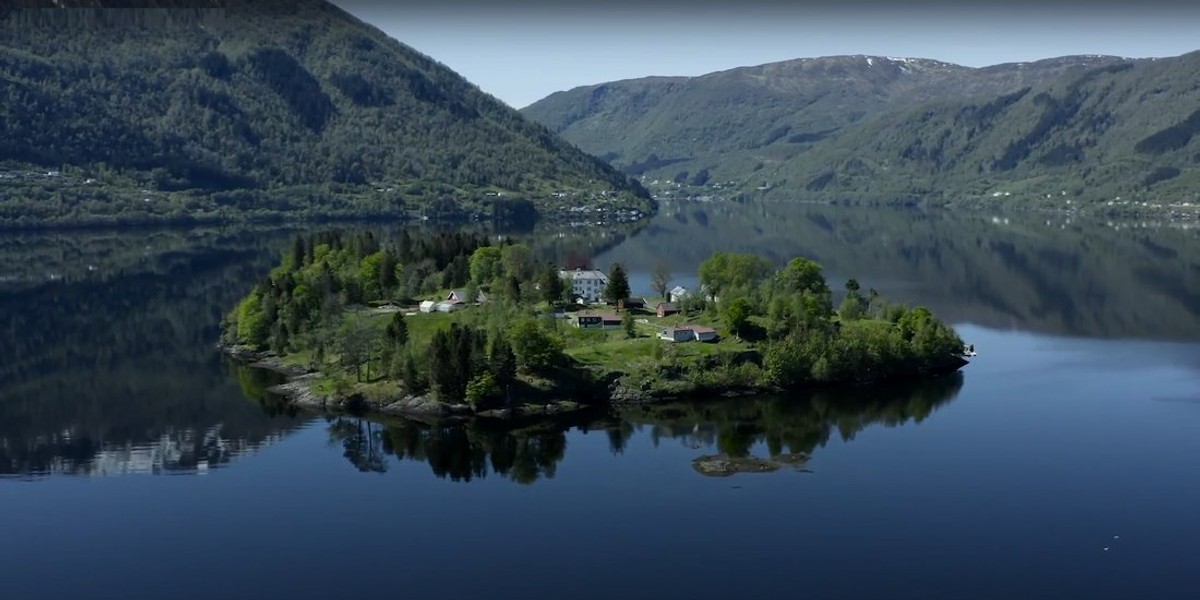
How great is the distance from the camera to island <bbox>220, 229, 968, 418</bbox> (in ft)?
162

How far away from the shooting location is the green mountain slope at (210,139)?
496 ft

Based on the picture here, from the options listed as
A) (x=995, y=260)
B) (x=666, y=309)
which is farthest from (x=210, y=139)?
(x=666, y=309)

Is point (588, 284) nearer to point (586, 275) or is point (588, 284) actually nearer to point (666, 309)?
point (586, 275)

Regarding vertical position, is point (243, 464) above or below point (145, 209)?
below

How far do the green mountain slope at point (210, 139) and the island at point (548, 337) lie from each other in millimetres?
85562

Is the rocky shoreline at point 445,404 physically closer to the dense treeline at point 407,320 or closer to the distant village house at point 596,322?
the dense treeline at point 407,320

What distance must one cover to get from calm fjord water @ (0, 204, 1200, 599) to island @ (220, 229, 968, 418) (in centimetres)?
186

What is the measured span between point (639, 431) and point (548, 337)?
23.5ft

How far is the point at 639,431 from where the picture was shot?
150 feet

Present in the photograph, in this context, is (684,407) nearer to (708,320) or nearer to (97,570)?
(708,320)

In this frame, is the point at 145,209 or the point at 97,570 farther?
the point at 145,209

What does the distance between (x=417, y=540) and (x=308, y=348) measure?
88.3 ft

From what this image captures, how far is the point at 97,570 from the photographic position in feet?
103

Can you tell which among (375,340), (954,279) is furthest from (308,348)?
(954,279)
